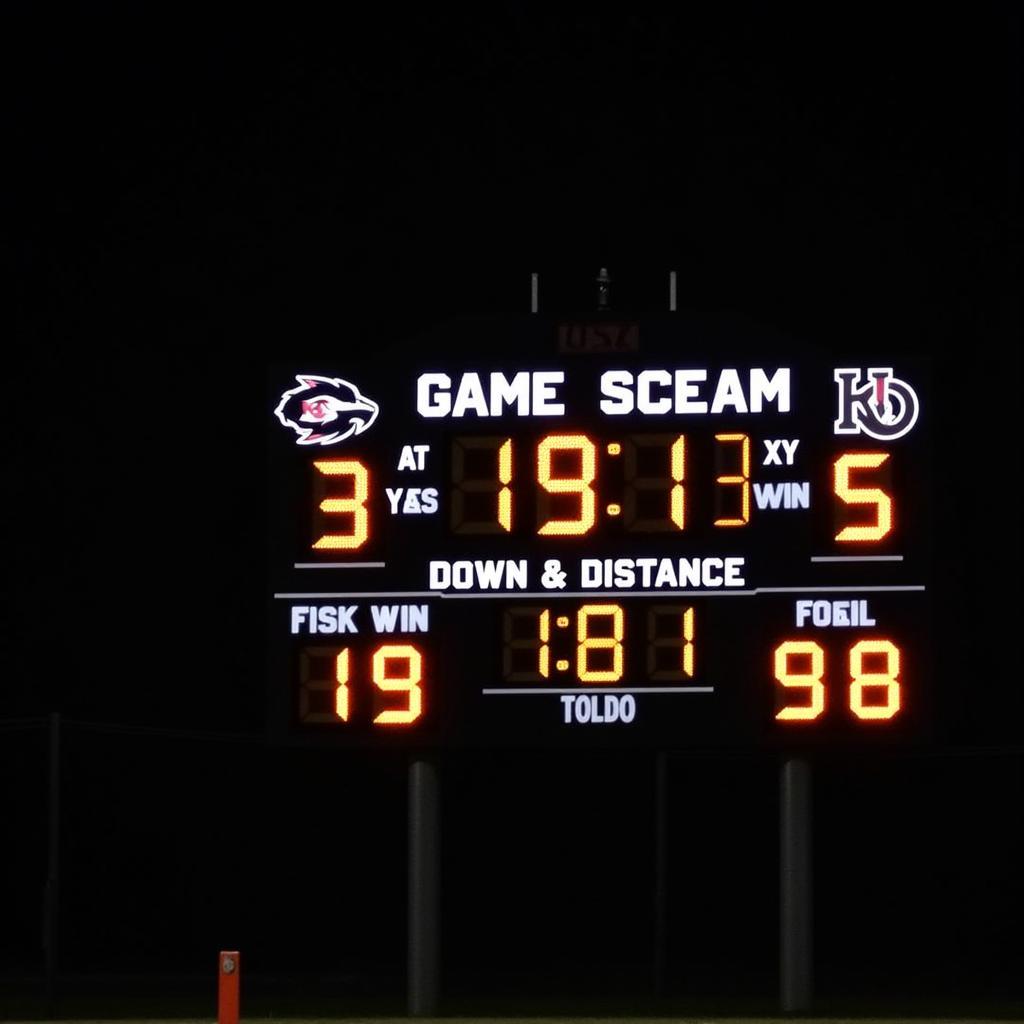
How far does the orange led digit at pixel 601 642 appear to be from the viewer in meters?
19.1

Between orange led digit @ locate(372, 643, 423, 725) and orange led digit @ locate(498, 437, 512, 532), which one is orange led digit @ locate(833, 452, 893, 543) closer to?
orange led digit @ locate(498, 437, 512, 532)

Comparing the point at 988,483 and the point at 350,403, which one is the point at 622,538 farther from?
the point at 988,483

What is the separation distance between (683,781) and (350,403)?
65.5 feet

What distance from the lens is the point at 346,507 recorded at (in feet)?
63.8

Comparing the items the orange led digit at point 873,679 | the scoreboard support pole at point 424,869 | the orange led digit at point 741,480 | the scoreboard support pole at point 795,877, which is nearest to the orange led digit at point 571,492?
the orange led digit at point 741,480

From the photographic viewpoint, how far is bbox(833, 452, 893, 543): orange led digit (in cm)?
1898

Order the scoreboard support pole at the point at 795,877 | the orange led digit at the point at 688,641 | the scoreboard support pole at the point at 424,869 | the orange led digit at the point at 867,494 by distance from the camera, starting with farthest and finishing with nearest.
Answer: the scoreboard support pole at the point at 424,869
the scoreboard support pole at the point at 795,877
the orange led digit at the point at 688,641
the orange led digit at the point at 867,494

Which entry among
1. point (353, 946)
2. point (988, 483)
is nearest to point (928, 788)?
point (988, 483)

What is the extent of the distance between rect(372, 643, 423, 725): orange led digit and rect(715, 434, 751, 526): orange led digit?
2486 mm

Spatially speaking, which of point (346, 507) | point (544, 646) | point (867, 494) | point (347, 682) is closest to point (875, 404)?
point (867, 494)

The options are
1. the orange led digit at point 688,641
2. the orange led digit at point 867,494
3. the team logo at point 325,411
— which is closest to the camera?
the orange led digit at point 867,494

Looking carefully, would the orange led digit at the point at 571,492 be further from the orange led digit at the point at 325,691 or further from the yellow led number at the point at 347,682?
the orange led digit at the point at 325,691

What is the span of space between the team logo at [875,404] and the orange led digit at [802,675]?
1.61m

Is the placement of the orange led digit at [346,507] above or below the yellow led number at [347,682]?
above
